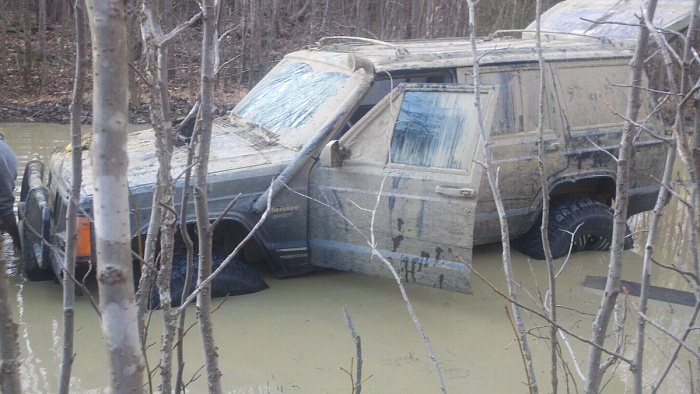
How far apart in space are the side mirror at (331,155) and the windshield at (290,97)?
0.50 meters

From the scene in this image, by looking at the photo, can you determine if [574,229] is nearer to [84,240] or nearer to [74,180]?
[84,240]

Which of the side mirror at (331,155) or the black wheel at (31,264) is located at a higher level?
the side mirror at (331,155)

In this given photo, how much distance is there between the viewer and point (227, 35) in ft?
43.4

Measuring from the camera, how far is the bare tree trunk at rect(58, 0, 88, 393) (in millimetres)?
2014

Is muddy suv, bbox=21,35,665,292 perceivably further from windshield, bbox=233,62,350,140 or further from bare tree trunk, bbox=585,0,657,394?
bare tree trunk, bbox=585,0,657,394

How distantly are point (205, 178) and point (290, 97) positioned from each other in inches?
140

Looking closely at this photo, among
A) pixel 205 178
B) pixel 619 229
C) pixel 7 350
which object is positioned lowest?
pixel 7 350

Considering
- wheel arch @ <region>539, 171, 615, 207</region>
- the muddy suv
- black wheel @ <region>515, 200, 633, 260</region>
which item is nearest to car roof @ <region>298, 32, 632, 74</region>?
the muddy suv

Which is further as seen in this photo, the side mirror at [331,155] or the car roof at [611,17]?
the car roof at [611,17]

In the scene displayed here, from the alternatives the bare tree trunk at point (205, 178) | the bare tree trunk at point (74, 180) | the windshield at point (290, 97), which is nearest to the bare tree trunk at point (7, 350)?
the bare tree trunk at point (74, 180)

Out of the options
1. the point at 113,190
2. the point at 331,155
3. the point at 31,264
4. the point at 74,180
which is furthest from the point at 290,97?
the point at 113,190

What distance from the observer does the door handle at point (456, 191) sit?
4.68m

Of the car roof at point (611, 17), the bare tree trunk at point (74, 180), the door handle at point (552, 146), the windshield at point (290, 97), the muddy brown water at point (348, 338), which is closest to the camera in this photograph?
the bare tree trunk at point (74, 180)

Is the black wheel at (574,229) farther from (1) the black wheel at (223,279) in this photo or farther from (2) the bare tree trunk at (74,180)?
(2) the bare tree trunk at (74,180)
